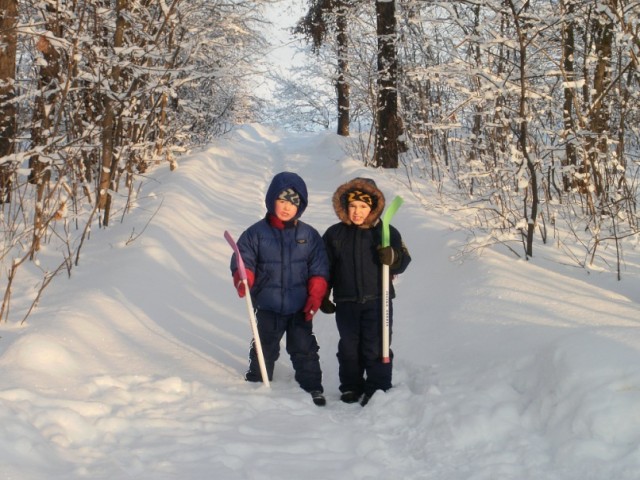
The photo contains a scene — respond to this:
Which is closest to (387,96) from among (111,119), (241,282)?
(111,119)

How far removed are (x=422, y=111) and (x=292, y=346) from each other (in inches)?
246

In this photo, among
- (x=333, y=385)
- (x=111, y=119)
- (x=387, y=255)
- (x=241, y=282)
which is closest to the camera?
(x=387, y=255)

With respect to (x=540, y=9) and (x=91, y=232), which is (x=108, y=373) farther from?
(x=540, y=9)

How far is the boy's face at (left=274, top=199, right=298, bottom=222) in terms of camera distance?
4.32m

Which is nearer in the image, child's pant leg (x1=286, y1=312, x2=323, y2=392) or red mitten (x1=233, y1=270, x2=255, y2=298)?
red mitten (x1=233, y1=270, x2=255, y2=298)

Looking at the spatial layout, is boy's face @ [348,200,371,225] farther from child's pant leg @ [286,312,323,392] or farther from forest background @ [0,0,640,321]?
forest background @ [0,0,640,321]

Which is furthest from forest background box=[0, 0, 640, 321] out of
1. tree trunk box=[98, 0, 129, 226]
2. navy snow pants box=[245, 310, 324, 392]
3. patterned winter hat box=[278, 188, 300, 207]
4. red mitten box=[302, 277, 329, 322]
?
red mitten box=[302, 277, 329, 322]

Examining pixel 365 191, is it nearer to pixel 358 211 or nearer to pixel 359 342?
pixel 358 211

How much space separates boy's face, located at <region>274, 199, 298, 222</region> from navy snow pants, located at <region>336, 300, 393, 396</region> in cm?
68

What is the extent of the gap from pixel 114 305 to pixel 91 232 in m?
3.32

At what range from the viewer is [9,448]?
2754mm

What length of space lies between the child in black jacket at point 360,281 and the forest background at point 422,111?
1850 mm

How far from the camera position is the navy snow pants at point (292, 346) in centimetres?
442

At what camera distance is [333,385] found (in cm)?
470
